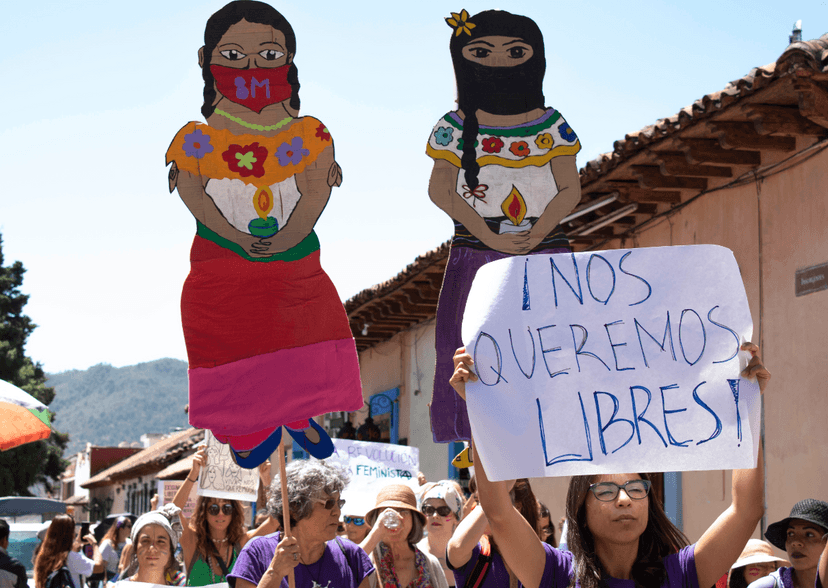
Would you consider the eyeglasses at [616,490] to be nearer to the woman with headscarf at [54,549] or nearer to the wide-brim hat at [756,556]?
the wide-brim hat at [756,556]

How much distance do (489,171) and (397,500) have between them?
1803 mm

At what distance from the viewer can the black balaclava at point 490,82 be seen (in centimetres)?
474

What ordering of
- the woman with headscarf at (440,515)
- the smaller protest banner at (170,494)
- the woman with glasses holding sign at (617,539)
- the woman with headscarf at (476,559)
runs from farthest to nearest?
the smaller protest banner at (170,494)
the woman with headscarf at (440,515)
the woman with headscarf at (476,559)
the woman with glasses holding sign at (617,539)

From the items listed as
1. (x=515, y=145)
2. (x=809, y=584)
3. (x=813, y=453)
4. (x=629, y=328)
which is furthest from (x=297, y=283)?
(x=813, y=453)

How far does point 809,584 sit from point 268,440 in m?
2.55

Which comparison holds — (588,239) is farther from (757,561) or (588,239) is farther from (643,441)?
(643,441)

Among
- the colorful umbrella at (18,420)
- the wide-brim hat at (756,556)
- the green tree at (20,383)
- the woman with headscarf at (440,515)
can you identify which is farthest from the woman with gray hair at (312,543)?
the green tree at (20,383)

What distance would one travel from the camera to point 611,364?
2.96 metres

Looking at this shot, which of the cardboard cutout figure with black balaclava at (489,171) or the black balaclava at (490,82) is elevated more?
the black balaclava at (490,82)

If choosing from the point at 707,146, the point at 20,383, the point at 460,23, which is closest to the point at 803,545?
the point at 460,23

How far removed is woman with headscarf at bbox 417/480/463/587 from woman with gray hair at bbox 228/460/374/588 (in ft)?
4.26

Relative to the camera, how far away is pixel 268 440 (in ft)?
15.1

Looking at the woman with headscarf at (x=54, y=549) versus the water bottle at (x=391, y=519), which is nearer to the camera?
the water bottle at (x=391, y=519)

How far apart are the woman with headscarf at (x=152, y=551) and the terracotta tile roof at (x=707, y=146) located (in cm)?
445
